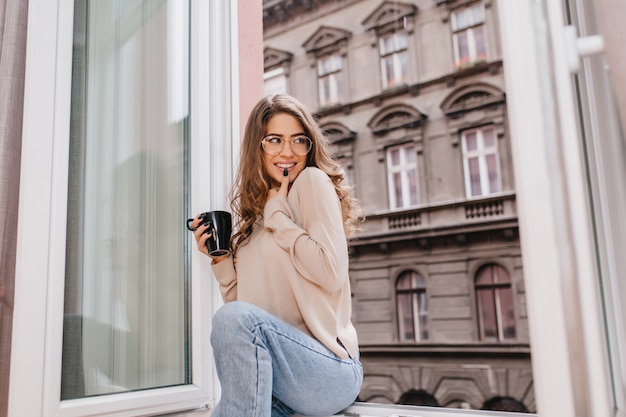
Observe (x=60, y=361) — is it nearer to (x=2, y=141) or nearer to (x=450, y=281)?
(x=2, y=141)

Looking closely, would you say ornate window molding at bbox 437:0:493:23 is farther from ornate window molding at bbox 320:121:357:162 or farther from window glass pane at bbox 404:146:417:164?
ornate window molding at bbox 320:121:357:162

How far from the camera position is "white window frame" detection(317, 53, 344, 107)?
10.3 m

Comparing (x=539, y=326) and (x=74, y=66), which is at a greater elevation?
(x=74, y=66)

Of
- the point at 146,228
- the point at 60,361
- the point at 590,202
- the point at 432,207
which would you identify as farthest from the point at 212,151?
the point at 432,207

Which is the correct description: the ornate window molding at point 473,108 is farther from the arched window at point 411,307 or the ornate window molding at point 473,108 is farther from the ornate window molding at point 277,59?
the ornate window molding at point 277,59

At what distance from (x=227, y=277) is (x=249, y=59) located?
1.96 feet

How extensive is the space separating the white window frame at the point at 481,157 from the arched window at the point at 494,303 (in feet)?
4.20

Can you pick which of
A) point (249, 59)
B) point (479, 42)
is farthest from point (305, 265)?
point (479, 42)

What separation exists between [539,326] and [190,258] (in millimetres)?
786

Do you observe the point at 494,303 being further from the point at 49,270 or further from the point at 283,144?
the point at 49,270

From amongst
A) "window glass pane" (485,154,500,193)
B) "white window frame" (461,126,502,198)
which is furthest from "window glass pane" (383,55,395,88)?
"window glass pane" (485,154,500,193)

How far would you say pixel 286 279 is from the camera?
1.01 meters

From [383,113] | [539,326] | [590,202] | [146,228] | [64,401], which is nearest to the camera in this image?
[539,326]

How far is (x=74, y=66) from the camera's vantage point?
980 millimetres
